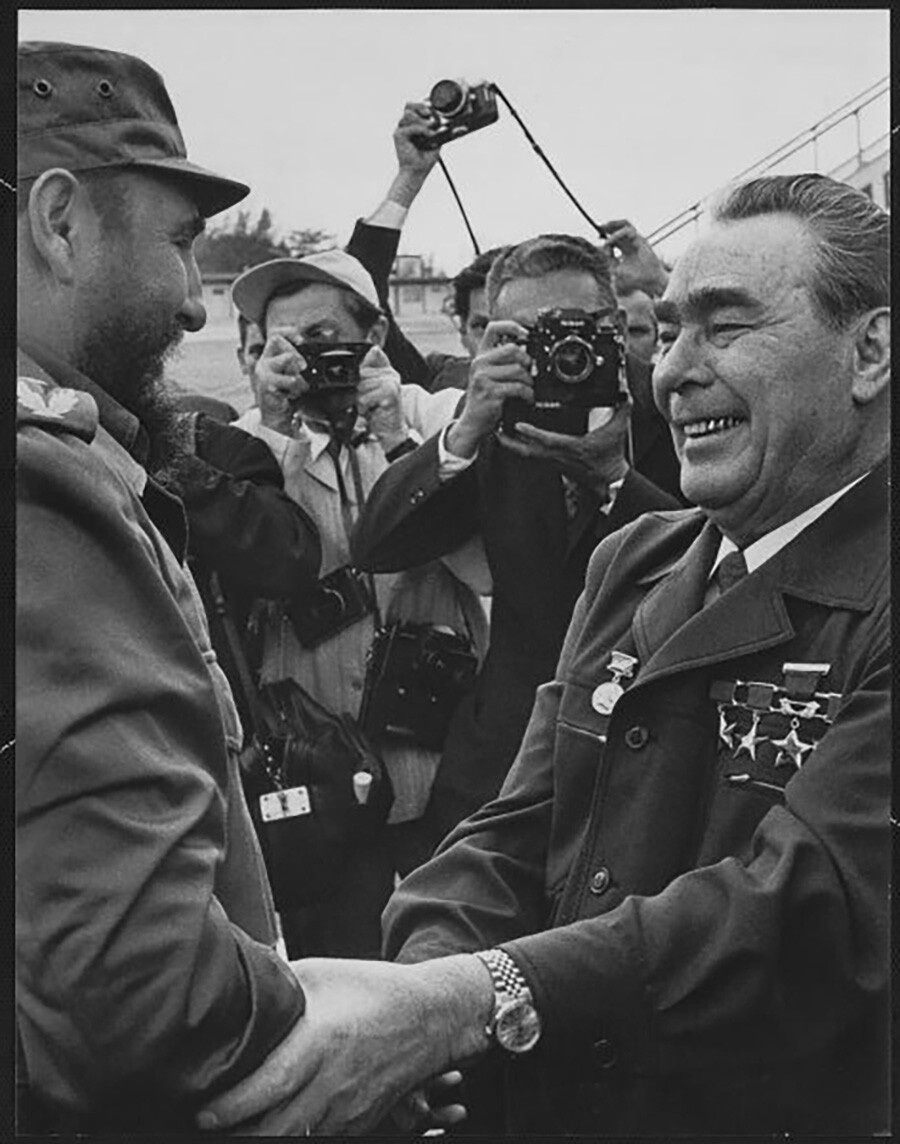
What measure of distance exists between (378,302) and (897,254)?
949 mm

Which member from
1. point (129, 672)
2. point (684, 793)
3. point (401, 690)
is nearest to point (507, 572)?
point (401, 690)

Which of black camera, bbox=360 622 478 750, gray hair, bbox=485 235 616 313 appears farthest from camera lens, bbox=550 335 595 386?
black camera, bbox=360 622 478 750

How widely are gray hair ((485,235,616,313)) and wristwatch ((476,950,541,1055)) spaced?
1.22 metres

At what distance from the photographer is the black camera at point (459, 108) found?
2.43 meters

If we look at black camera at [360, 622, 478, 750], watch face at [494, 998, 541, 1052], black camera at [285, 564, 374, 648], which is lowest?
watch face at [494, 998, 541, 1052]

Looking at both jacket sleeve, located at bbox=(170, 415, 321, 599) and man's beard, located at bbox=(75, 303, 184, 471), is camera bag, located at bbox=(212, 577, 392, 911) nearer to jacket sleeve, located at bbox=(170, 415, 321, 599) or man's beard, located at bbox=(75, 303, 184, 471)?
jacket sleeve, located at bbox=(170, 415, 321, 599)

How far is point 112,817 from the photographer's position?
1.59m

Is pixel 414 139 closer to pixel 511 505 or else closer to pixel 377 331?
pixel 377 331

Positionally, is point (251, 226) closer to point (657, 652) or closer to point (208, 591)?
point (208, 591)

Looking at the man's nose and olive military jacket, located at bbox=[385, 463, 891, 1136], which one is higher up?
the man's nose

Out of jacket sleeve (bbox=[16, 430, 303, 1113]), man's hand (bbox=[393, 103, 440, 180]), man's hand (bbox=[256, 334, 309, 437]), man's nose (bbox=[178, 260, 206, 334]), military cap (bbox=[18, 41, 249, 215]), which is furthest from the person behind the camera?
man's hand (bbox=[256, 334, 309, 437])

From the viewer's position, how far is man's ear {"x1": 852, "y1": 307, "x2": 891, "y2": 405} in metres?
2.10

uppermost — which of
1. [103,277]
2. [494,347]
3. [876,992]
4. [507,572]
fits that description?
[103,277]

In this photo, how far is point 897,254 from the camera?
2.09 meters
